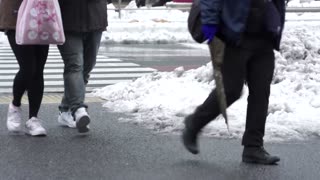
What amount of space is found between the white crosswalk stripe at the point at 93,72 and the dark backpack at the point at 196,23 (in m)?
4.80

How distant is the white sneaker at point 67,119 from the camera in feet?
21.6

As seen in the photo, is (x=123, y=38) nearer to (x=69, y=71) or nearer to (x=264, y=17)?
(x=69, y=71)

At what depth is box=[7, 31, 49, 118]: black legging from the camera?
5.91 m

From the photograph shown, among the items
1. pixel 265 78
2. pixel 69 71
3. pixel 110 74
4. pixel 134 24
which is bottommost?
pixel 134 24

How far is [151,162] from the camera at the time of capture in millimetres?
5324

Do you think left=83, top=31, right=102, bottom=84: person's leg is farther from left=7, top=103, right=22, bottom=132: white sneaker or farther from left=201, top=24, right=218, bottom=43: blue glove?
left=201, top=24, right=218, bottom=43: blue glove

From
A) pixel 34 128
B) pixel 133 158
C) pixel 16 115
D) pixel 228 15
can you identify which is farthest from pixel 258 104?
pixel 16 115

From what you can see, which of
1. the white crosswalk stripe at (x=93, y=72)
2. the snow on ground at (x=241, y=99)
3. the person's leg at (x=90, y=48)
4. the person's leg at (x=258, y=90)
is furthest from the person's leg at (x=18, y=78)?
the white crosswalk stripe at (x=93, y=72)

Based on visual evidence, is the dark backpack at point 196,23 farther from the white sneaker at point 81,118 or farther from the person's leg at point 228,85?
the white sneaker at point 81,118

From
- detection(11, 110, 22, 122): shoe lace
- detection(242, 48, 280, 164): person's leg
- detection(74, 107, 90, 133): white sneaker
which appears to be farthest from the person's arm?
detection(11, 110, 22, 122): shoe lace

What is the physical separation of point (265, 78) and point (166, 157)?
1071mm

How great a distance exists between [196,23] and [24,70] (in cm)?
178

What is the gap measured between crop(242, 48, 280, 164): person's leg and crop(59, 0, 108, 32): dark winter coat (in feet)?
5.55

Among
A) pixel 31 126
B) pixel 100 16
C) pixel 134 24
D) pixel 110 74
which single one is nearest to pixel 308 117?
pixel 100 16
